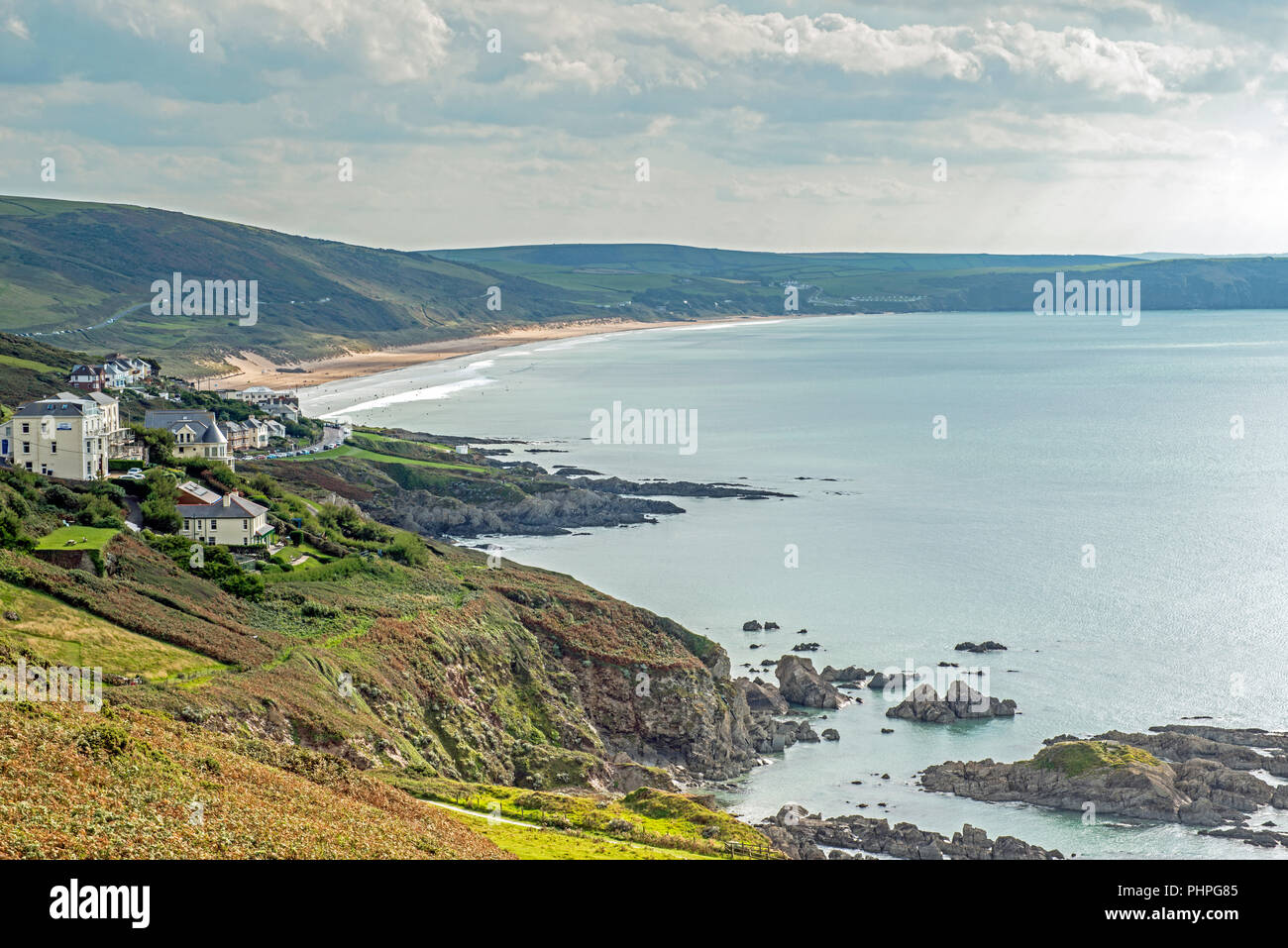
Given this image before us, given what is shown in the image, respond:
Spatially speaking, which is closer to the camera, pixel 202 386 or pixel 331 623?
pixel 331 623

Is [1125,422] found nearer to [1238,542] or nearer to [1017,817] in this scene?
[1238,542]

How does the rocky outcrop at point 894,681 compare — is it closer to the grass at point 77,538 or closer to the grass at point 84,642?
the grass at point 84,642

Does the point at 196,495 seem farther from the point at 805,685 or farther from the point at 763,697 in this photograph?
the point at 805,685

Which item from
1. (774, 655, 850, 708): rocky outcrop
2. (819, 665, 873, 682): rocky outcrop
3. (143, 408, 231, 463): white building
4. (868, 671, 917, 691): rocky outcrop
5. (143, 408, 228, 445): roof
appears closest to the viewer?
(774, 655, 850, 708): rocky outcrop

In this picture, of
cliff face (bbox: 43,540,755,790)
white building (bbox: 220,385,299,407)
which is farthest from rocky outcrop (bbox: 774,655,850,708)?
white building (bbox: 220,385,299,407)

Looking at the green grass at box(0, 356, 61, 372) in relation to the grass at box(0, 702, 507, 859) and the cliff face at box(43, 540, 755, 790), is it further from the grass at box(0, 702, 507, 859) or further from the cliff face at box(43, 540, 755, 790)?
the grass at box(0, 702, 507, 859)
